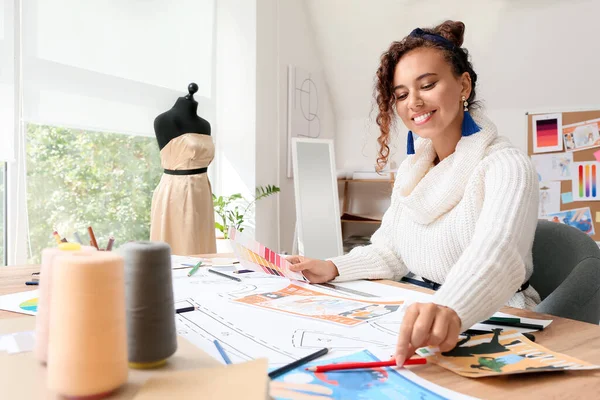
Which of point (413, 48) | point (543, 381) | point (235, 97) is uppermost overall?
point (235, 97)

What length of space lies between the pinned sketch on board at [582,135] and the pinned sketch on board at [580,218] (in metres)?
0.41

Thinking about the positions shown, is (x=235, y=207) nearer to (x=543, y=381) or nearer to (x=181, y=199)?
(x=181, y=199)

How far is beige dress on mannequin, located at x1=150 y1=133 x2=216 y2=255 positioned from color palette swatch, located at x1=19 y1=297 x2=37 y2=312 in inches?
58.4

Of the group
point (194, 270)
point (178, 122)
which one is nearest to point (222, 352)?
point (194, 270)

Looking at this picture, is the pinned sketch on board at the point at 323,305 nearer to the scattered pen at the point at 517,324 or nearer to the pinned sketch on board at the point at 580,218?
the scattered pen at the point at 517,324

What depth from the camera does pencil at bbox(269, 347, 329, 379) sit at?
581mm

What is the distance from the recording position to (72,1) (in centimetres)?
260

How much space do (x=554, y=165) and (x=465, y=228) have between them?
249 centimetres

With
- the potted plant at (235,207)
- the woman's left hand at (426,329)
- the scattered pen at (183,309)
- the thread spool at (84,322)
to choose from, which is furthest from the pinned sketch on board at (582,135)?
the thread spool at (84,322)

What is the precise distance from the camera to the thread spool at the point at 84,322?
43 centimetres

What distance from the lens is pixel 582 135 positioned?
10.2 ft

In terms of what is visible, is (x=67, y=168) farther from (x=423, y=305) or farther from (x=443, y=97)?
(x=423, y=305)

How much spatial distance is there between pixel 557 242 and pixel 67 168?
241cm

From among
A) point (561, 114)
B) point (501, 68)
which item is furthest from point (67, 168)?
point (561, 114)
